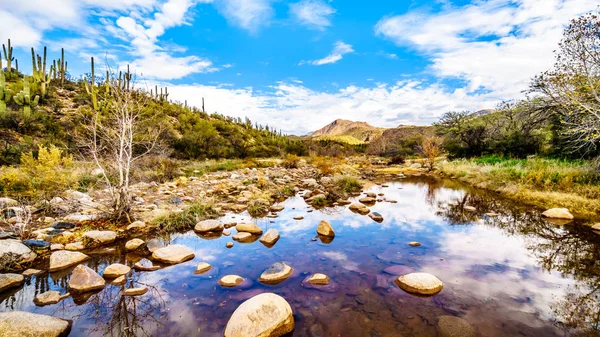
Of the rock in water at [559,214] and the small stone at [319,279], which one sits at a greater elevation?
the rock in water at [559,214]

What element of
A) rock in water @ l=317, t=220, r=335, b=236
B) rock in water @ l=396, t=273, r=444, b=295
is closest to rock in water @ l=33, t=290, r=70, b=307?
rock in water @ l=317, t=220, r=335, b=236

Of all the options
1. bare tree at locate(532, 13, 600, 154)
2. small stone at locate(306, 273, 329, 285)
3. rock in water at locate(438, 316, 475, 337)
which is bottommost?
rock in water at locate(438, 316, 475, 337)

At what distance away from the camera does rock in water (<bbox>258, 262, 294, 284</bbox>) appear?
4273 mm

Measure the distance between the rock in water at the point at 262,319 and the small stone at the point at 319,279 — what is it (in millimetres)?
1019

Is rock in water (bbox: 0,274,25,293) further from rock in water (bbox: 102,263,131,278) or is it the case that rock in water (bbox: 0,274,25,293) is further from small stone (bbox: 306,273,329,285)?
small stone (bbox: 306,273,329,285)

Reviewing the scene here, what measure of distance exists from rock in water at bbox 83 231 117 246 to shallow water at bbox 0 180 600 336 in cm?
57

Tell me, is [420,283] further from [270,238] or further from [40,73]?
[40,73]

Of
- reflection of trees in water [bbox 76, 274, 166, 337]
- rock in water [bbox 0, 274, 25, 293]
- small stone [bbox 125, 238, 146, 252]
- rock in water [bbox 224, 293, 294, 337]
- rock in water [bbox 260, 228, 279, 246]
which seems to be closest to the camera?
rock in water [bbox 224, 293, 294, 337]

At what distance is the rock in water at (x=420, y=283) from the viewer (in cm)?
390

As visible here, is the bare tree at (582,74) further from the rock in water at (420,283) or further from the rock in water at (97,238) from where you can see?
the rock in water at (97,238)

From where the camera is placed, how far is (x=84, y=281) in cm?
398

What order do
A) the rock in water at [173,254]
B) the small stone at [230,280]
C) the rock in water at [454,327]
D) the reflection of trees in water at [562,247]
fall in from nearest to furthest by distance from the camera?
the rock in water at [454,327] < the reflection of trees in water at [562,247] < the small stone at [230,280] < the rock in water at [173,254]

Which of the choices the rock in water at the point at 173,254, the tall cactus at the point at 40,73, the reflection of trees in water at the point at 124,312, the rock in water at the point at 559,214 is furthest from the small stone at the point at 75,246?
the tall cactus at the point at 40,73

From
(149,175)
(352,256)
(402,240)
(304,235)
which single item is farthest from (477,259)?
(149,175)
